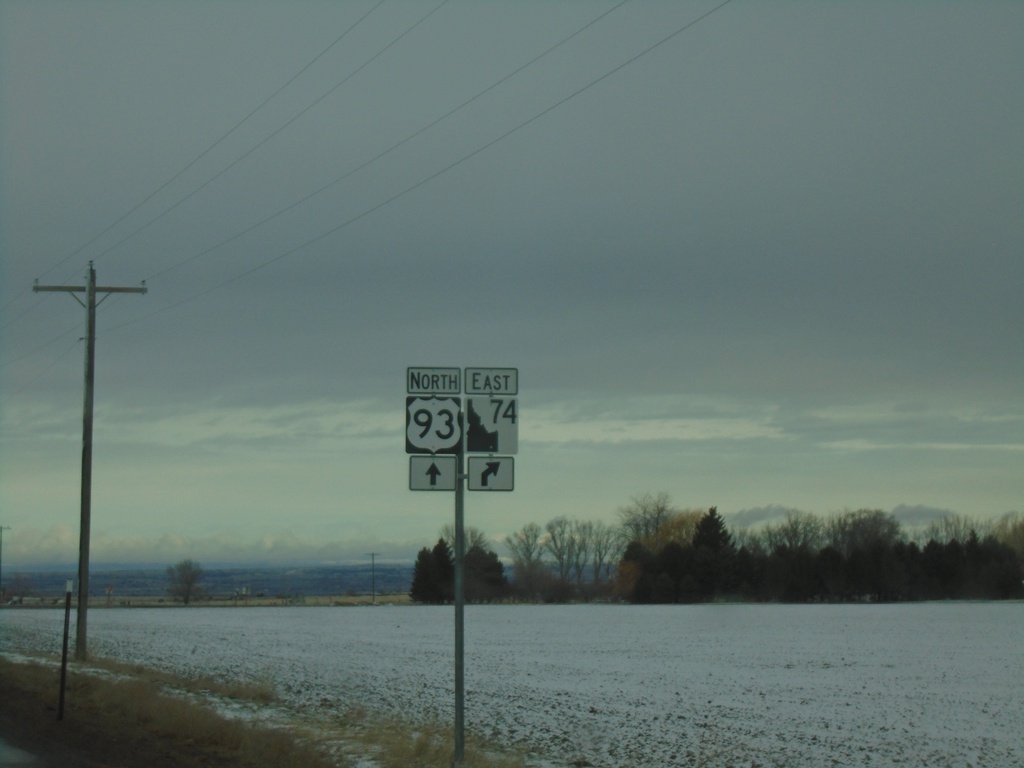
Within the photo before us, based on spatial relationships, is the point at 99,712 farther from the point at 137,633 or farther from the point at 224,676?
the point at 137,633

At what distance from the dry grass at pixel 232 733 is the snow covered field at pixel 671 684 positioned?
1.65m

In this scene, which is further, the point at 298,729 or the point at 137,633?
the point at 137,633

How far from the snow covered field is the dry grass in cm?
165

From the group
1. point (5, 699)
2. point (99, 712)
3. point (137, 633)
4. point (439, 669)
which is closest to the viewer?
point (99, 712)

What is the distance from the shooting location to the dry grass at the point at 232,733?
608 inches

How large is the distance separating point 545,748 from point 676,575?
11743 cm

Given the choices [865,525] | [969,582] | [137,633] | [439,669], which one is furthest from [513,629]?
[865,525]

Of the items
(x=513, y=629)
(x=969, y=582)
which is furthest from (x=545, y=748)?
(x=969, y=582)

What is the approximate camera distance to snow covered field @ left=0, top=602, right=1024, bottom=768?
63.0ft

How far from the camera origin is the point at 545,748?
1830 centimetres

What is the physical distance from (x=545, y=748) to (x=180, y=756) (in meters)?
5.74

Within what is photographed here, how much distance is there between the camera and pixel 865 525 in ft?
531

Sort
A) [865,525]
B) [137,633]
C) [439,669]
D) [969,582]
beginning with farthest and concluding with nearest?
[865,525] < [969,582] < [137,633] < [439,669]

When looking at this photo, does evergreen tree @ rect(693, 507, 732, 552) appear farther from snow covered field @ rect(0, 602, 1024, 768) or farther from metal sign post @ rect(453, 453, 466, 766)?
metal sign post @ rect(453, 453, 466, 766)
